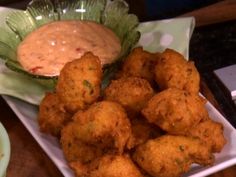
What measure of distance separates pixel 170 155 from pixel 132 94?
15 cm

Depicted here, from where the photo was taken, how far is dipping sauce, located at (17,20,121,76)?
48.2 inches

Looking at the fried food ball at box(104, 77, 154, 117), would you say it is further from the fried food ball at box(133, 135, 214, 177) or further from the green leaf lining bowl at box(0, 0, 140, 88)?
the green leaf lining bowl at box(0, 0, 140, 88)

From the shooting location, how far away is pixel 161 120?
896 millimetres

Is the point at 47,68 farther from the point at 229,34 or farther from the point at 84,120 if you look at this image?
the point at 229,34

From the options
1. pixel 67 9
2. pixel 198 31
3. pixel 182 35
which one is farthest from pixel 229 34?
pixel 67 9

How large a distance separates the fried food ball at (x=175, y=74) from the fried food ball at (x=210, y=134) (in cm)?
8

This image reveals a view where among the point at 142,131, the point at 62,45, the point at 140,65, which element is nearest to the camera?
the point at 142,131

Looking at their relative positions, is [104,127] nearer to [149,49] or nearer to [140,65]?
[140,65]

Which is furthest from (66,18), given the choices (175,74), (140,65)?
(175,74)

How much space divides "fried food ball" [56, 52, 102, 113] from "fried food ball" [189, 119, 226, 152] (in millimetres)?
214

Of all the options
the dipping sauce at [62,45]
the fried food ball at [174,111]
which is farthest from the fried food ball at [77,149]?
the dipping sauce at [62,45]

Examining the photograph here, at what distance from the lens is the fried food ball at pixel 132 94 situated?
37.6 inches

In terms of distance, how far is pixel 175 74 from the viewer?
3.25 ft

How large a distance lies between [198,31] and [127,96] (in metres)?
0.61
